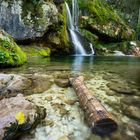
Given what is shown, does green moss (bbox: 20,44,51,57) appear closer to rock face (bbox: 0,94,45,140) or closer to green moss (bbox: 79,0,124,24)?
green moss (bbox: 79,0,124,24)

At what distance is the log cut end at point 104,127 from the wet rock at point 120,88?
2.09 m

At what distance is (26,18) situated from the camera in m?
15.6

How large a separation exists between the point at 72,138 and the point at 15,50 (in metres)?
7.39

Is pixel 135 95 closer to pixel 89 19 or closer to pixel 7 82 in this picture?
pixel 7 82

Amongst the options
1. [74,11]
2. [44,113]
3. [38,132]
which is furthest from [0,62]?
[74,11]

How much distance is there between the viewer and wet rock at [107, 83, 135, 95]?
17.1ft

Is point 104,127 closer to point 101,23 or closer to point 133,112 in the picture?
point 133,112

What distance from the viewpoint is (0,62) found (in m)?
8.16

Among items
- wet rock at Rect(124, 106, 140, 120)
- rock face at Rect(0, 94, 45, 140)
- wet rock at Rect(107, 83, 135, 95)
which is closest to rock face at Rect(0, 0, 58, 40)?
wet rock at Rect(107, 83, 135, 95)

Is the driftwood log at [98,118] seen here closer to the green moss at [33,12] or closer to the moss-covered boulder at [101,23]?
the green moss at [33,12]

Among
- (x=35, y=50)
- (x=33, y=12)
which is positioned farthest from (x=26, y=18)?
(x=35, y=50)

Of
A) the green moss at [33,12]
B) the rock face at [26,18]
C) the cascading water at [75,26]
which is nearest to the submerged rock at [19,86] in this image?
the rock face at [26,18]

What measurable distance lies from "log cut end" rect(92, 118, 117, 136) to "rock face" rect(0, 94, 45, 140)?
949 millimetres

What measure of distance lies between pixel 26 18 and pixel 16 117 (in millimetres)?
13646
